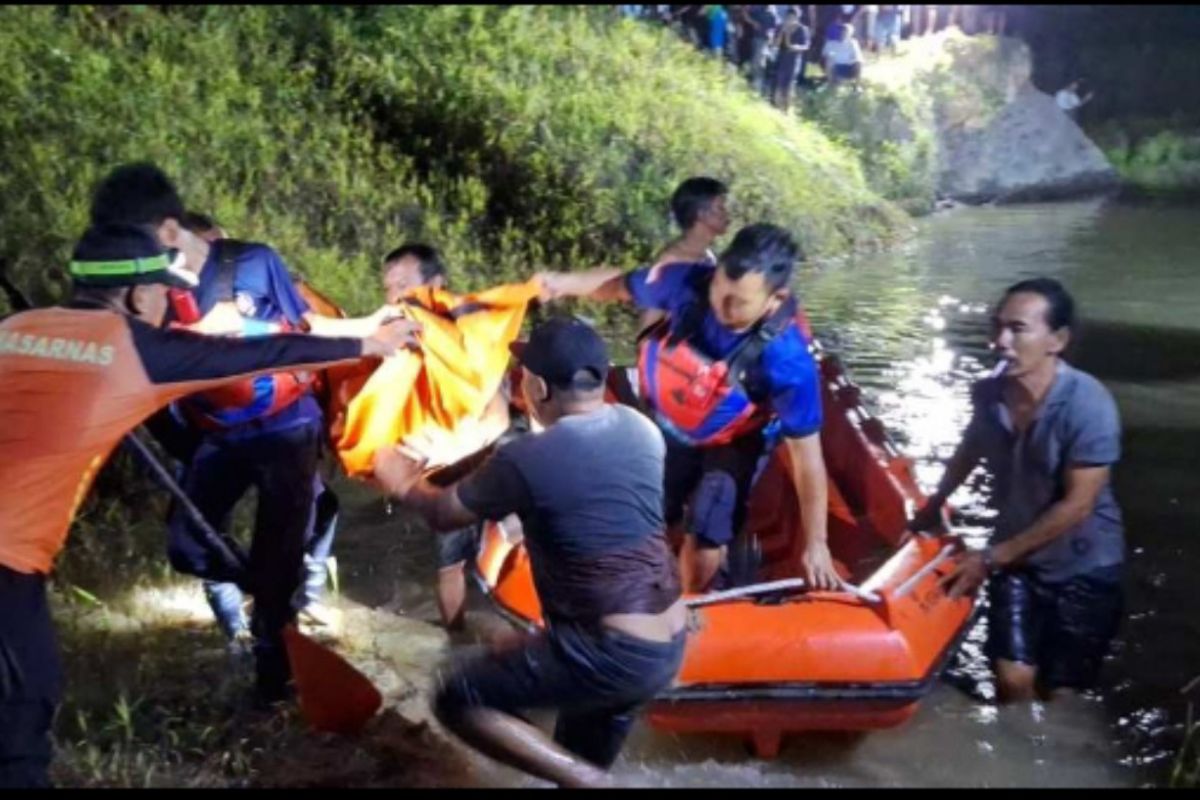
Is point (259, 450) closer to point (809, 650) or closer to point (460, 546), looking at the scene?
point (460, 546)

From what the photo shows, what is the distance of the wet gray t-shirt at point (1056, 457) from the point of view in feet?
13.0

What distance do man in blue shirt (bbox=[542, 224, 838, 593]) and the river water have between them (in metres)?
0.67

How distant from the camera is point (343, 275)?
8688 mm

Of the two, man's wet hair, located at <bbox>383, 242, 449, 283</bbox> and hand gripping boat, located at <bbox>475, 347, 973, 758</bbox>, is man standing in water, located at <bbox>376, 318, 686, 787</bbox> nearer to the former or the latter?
hand gripping boat, located at <bbox>475, 347, 973, 758</bbox>

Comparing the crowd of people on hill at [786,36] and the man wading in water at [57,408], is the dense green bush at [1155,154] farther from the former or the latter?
the man wading in water at [57,408]

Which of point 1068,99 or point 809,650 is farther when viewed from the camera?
point 1068,99

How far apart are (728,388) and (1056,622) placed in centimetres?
128

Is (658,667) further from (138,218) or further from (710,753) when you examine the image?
(138,218)

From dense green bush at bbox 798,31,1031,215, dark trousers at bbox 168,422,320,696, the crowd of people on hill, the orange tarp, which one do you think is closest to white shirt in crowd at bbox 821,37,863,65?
the crowd of people on hill

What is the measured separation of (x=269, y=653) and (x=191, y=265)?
46.7 inches

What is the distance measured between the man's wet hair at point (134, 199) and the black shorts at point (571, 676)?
1471mm

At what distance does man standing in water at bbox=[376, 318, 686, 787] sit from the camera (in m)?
3.06

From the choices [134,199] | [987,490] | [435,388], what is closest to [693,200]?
[435,388]

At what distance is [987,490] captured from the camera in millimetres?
6688
